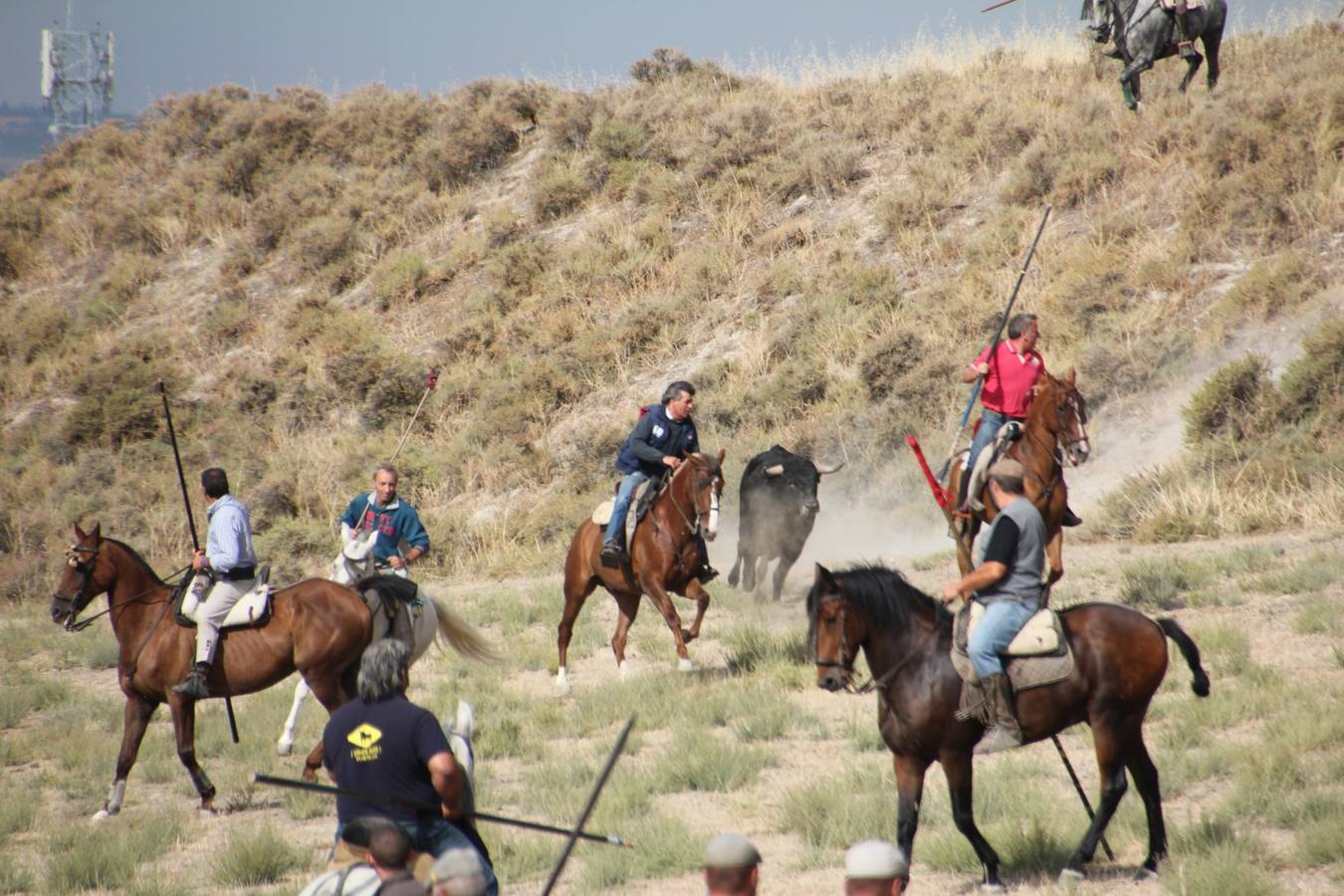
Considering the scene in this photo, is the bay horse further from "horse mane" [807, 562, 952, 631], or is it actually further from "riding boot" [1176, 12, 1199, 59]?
"riding boot" [1176, 12, 1199, 59]

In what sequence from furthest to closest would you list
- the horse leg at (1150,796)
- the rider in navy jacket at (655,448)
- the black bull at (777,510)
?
the black bull at (777,510) → the rider in navy jacket at (655,448) → the horse leg at (1150,796)

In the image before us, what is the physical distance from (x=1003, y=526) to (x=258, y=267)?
112ft

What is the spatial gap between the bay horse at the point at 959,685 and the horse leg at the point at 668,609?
5.74 m

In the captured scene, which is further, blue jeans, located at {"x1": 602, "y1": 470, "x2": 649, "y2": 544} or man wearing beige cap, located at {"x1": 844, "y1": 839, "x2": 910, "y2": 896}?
blue jeans, located at {"x1": 602, "y1": 470, "x2": 649, "y2": 544}

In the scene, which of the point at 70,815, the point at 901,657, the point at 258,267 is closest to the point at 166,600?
the point at 70,815

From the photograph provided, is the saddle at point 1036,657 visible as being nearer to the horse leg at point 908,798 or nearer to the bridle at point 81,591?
the horse leg at point 908,798

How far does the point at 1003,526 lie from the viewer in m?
7.14

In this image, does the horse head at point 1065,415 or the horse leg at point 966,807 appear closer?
the horse leg at point 966,807

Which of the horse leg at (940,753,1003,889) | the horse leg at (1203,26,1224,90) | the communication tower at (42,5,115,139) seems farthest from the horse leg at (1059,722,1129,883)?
the communication tower at (42,5,115,139)

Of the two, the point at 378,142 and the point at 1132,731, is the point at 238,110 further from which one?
the point at 1132,731

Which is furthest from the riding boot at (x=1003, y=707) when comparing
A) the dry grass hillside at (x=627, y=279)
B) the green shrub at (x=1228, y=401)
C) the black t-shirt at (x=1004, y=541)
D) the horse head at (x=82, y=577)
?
the green shrub at (x=1228, y=401)

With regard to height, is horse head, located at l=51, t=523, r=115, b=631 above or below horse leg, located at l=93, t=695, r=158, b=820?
above

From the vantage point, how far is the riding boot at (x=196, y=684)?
10.5 meters

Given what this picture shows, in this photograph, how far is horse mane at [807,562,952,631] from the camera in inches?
295
